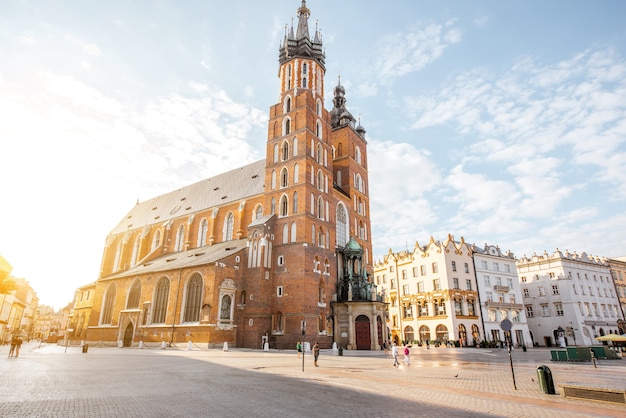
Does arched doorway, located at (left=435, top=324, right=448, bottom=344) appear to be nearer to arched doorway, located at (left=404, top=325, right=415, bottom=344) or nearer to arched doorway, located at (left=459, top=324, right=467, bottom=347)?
arched doorway, located at (left=459, top=324, right=467, bottom=347)

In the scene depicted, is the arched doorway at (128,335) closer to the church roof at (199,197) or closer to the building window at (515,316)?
the church roof at (199,197)

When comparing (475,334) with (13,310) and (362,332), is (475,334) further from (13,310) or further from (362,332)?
(13,310)

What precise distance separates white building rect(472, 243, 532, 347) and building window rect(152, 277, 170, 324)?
40.6m

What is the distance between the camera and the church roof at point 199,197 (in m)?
45.0

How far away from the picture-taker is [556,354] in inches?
918

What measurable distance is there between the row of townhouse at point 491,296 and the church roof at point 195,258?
73.9ft

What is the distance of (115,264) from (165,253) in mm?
12700

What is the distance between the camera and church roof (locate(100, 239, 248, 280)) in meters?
35.0

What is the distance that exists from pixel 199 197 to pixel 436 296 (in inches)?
1417

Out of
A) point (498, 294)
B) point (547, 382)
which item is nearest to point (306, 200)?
point (547, 382)

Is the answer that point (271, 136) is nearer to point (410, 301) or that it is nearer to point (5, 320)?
point (410, 301)

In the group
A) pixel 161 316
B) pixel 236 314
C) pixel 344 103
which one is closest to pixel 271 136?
pixel 344 103

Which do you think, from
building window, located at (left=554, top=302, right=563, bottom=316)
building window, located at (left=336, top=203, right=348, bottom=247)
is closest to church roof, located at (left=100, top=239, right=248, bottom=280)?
building window, located at (left=336, top=203, right=348, bottom=247)

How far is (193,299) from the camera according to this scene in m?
33.9
